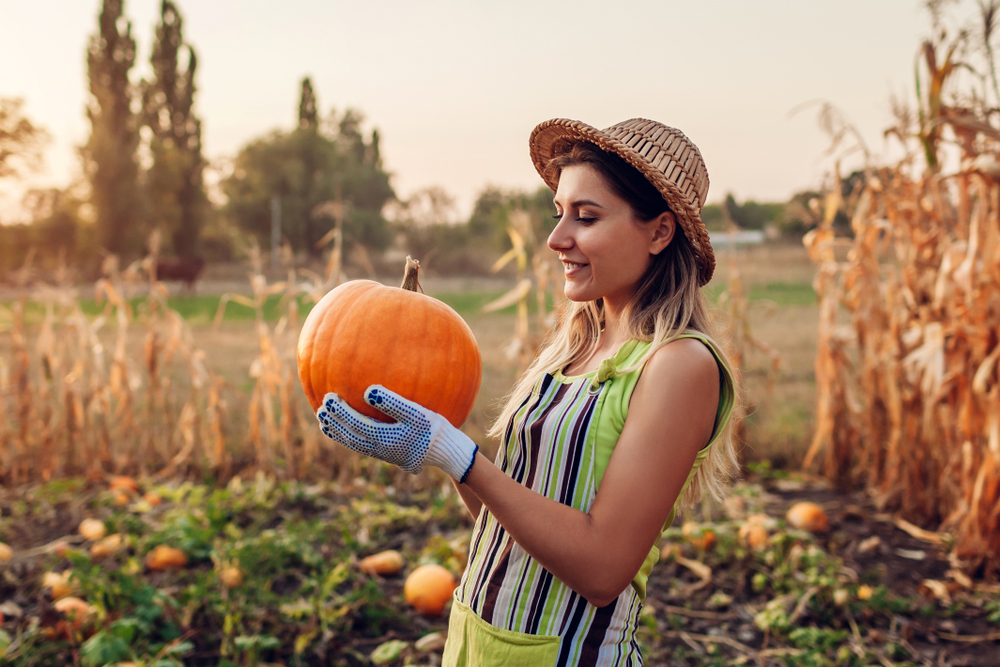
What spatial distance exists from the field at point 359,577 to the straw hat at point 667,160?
849mm

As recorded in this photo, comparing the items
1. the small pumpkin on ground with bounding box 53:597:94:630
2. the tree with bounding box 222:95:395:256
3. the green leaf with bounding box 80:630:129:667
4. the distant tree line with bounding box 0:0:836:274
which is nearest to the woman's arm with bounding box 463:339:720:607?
the green leaf with bounding box 80:630:129:667

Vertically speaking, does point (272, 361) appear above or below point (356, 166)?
below

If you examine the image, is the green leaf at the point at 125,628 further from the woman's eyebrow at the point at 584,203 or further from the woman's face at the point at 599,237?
the woman's eyebrow at the point at 584,203

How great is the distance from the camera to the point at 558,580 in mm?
1298

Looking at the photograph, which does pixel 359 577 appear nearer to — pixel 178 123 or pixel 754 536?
pixel 754 536

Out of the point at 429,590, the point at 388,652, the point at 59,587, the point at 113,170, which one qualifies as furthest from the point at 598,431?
the point at 113,170

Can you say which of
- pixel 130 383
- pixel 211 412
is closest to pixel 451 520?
pixel 211 412

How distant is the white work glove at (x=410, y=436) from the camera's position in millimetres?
1139

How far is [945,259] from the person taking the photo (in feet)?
10.8

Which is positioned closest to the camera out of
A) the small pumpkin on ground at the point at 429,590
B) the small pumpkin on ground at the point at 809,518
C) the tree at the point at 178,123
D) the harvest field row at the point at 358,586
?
the harvest field row at the point at 358,586

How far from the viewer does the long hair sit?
1.31 m

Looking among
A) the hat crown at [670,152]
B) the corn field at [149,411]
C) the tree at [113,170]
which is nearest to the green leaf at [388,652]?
the hat crown at [670,152]

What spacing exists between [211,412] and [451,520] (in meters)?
1.78

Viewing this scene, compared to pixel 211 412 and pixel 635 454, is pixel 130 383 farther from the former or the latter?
pixel 635 454
